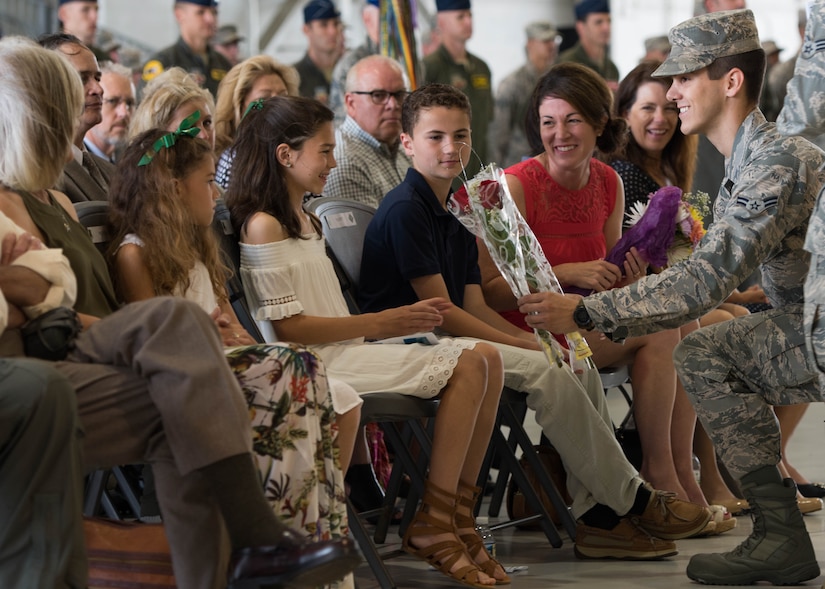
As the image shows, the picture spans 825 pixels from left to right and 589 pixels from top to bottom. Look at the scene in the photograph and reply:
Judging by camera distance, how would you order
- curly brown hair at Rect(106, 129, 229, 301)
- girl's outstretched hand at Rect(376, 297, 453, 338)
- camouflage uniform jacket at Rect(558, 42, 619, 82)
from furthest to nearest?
camouflage uniform jacket at Rect(558, 42, 619, 82) → girl's outstretched hand at Rect(376, 297, 453, 338) → curly brown hair at Rect(106, 129, 229, 301)

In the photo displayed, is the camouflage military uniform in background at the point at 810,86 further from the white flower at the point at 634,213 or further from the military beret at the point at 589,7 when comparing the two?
the military beret at the point at 589,7

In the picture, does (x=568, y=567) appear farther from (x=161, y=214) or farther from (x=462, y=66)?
(x=462, y=66)

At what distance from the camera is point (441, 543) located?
10.9 ft

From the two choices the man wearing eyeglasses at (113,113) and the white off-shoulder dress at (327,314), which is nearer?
the white off-shoulder dress at (327,314)

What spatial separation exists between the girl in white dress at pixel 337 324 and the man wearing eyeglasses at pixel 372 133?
118 cm

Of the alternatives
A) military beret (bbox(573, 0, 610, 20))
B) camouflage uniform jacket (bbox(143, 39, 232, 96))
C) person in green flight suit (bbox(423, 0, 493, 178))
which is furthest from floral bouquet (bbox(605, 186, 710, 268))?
military beret (bbox(573, 0, 610, 20))

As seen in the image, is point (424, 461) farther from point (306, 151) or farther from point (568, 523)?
point (306, 151)

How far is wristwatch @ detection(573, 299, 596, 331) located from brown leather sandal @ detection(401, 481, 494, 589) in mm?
574

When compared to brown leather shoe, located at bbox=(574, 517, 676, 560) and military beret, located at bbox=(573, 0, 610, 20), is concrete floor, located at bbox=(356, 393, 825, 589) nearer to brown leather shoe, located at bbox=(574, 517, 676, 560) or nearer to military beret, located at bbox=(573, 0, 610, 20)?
brown leather shoe, located at bbox=(574, 517, 676, 560)

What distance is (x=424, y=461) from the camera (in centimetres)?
380

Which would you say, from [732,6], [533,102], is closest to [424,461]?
[533,102]

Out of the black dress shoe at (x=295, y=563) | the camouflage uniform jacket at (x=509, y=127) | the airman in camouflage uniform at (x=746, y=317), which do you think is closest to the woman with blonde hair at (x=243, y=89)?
the airman in camouflage uniform at (x=746, y=317)

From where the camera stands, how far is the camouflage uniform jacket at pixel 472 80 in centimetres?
861

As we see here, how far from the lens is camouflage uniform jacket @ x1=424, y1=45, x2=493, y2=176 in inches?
339
